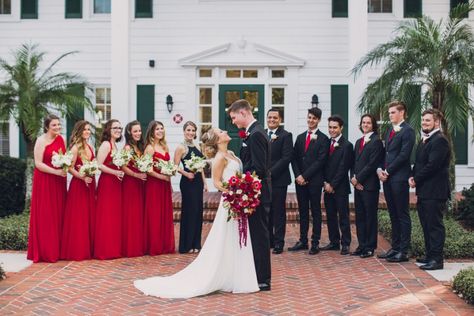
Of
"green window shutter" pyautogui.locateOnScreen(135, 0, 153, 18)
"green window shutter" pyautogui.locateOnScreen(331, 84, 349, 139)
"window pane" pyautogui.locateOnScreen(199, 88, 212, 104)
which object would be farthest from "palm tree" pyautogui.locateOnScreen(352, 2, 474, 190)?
"green window shutter" pyautogui.locateOnScreen(135, 0, 153, 18)

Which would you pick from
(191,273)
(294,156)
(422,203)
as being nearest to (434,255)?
(422,203)

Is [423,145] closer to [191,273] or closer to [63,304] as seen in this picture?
[191,273]

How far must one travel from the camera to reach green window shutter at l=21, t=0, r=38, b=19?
1630 centimetres

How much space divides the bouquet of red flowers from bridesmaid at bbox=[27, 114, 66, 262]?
3.14 metres

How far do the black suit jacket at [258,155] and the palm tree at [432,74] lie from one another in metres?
4.58

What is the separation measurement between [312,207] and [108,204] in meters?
3.13

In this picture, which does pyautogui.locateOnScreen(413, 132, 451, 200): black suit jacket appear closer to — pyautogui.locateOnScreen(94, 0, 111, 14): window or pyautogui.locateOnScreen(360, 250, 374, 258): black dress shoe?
pyautogui.locateOnScreen(360, 250, 374, 258): black dress shoe

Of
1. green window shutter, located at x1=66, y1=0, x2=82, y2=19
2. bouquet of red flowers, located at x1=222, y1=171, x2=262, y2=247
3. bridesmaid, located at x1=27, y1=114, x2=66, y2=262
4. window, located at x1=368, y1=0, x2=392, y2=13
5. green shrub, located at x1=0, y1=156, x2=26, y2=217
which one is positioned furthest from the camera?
green window shutter, located at x1=66, y1=0, x2=82, y2=19

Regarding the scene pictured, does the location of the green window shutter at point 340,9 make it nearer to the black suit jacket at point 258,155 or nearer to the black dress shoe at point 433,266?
the black dress shoe at point 433,266

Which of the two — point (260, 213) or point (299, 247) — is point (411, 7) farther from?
point (260, 213)

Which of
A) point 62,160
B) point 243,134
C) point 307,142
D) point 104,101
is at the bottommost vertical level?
point 62,160

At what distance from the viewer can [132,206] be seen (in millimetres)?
9938

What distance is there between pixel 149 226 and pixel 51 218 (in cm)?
144

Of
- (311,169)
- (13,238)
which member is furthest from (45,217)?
(311,169)
